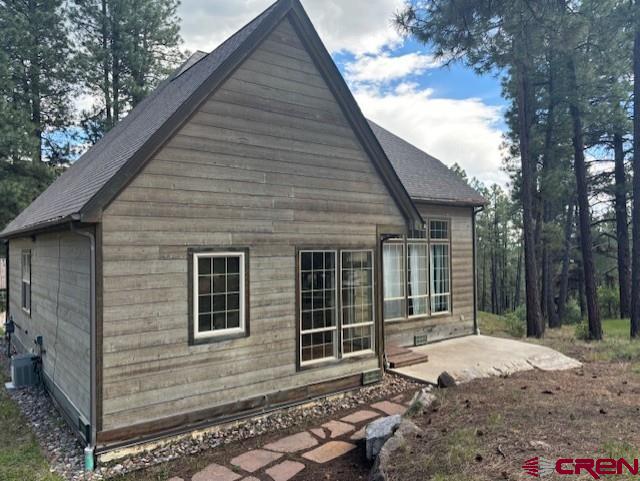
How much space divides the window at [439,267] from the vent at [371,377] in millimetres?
3843

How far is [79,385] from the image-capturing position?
5.64 meters

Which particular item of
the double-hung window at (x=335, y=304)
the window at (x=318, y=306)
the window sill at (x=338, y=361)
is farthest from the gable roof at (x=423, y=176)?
the window sill at (x=338, y=361)

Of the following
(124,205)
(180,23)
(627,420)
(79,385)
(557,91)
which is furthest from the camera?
(180,23)

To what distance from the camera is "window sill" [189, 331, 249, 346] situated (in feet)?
18.5

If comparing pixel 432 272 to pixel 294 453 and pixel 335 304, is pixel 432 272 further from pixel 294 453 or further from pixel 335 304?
pixel 294 453

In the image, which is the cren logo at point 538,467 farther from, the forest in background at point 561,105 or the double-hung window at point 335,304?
the forest in background at point 561,105

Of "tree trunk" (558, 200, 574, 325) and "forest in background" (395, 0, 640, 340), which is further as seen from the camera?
"tree trunk" (558, 200, 574, 325)

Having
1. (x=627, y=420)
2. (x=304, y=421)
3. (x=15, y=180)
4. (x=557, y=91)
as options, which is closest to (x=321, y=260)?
(x=304, y=421)

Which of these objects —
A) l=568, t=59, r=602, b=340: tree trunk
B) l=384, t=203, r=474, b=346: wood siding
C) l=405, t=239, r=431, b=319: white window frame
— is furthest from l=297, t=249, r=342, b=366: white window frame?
l=568, t=59, r=602, b=340: tree trunk

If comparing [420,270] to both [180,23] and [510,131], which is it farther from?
[180,23]

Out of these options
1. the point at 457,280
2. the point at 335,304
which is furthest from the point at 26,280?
the point at 457,280

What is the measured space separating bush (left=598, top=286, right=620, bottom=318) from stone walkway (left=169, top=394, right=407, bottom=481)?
991 inches

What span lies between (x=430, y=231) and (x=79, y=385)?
28.4 feet

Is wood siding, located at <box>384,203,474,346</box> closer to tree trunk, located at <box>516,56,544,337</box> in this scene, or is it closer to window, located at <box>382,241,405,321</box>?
window, located at <box>382,241,405,321</box>
